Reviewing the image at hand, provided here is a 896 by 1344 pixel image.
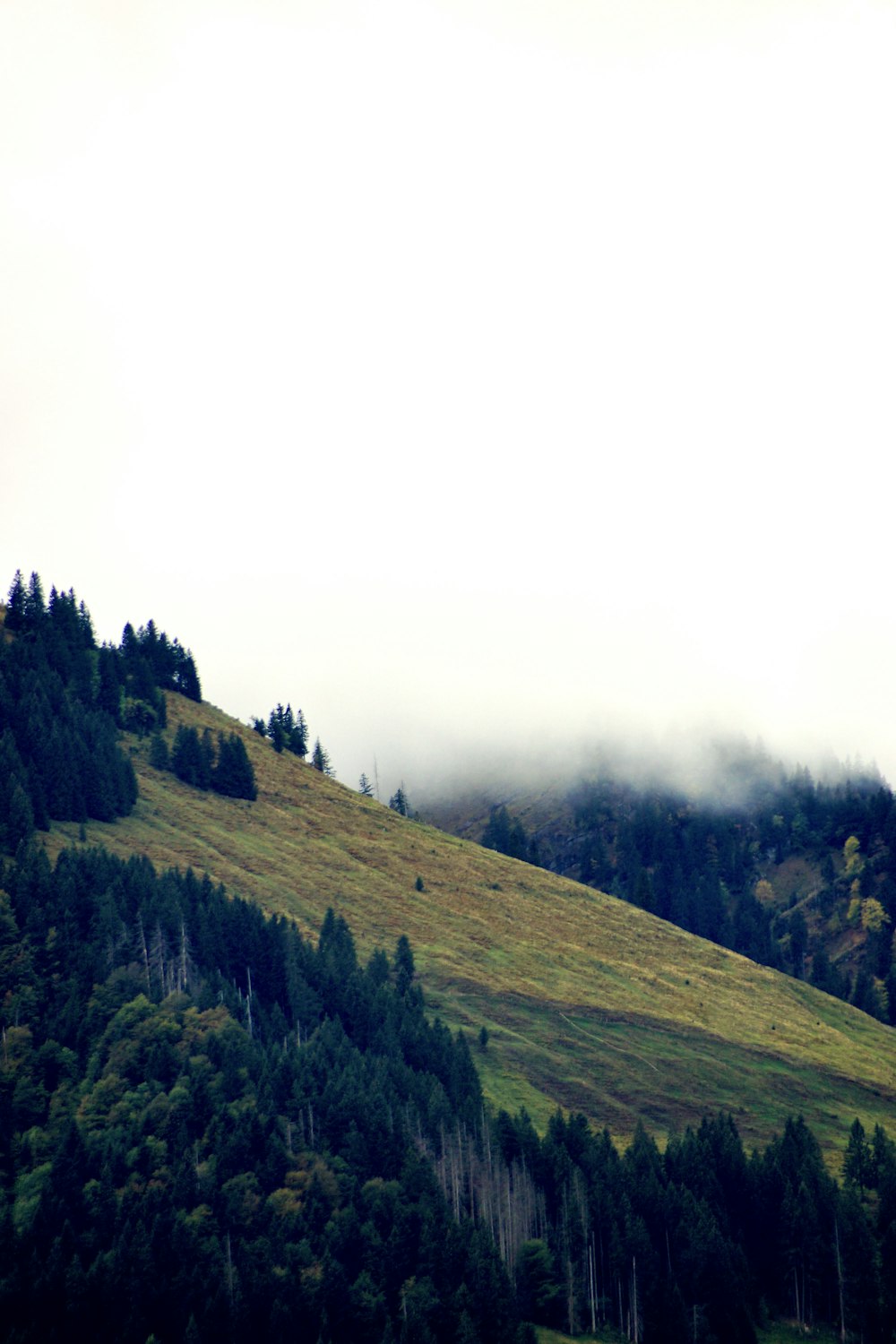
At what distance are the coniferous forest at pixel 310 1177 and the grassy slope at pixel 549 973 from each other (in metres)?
10.2

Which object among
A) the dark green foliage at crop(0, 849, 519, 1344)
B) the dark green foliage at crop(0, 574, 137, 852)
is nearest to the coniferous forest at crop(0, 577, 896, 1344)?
the dark green foliage at crop(0, 849, 519, 1344)

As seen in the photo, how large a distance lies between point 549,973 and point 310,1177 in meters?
60.6

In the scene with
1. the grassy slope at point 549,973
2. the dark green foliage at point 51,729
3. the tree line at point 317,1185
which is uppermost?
the dark green foliage at point 51,729

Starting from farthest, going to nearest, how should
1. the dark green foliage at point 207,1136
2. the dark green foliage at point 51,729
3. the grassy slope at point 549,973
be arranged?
the dark green foliage at point 51,729 < the grassy slope at point 549,973 < the dark green foliage at point 207,1136

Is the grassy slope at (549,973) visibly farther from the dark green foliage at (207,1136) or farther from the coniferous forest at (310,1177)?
the dark green foliage at (207,1136)

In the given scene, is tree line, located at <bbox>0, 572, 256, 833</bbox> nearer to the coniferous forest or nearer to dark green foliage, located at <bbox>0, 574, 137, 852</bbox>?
dark green foliage, located at <bbox>0, 574, 137, 852</bbox>

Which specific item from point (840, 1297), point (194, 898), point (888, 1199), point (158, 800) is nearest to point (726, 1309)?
point (840, 1297)

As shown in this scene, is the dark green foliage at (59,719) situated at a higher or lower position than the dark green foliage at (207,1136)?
higher

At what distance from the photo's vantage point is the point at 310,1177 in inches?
3964

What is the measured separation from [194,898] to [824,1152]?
7032cm

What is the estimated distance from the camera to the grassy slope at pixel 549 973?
13625cm

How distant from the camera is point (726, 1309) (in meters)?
100

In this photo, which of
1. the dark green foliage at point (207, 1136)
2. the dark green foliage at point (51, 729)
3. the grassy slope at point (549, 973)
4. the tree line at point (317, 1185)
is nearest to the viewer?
the dark green foliage at point (207, 1136)

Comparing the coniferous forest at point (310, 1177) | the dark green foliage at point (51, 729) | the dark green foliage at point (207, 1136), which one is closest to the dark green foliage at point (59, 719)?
the dark green foliage at point (51, 729)
